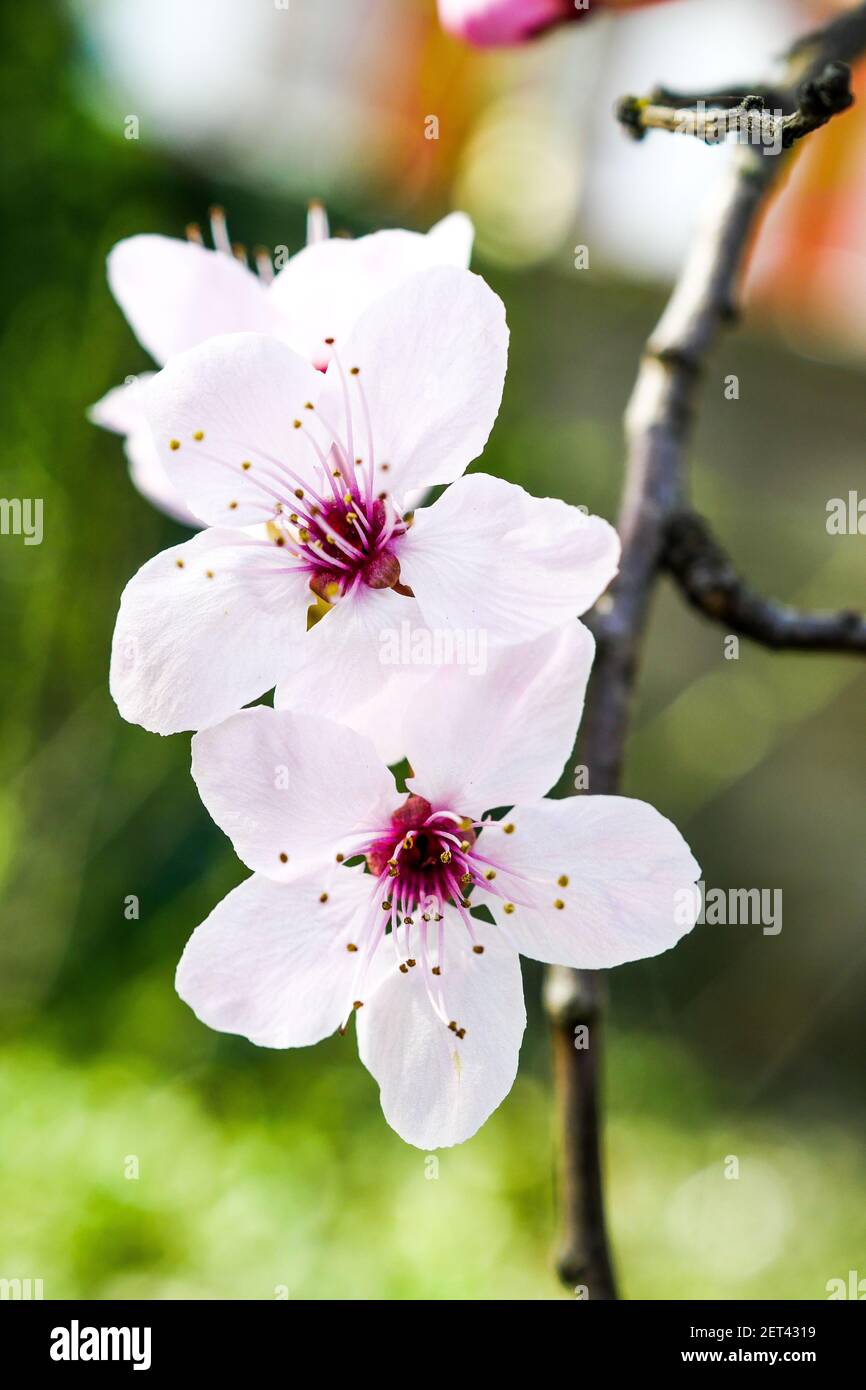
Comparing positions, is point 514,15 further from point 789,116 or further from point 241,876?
point 241,876

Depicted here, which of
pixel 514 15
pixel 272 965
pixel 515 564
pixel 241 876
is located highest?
pixel 514 15

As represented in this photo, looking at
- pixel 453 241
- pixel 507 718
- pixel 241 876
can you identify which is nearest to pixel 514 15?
pixel 453 241

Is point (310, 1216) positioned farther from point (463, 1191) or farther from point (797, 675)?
point (797, 675)

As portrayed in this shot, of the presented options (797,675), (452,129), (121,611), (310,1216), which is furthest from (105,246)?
(121,611)

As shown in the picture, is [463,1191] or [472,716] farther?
[463,1191]

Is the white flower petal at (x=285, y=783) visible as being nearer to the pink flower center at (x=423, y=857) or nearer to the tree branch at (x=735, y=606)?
the pink flower center at (x=423, y=857)

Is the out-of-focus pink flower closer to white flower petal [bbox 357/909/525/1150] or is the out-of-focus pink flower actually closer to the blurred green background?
white flower petal [bbox 357/909/525/1150]

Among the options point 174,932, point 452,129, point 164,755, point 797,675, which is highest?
point 452,129
